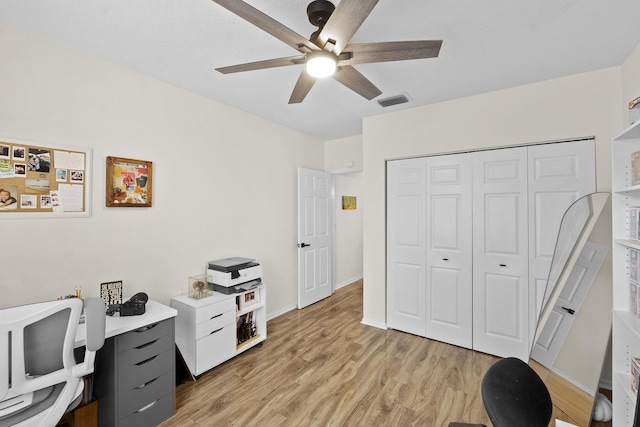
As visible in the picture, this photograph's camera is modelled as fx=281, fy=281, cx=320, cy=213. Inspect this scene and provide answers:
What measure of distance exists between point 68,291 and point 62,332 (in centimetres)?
94

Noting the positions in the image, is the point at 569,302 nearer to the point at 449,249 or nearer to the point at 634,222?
the point at 634,222

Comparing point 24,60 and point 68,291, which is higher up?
point 24,60

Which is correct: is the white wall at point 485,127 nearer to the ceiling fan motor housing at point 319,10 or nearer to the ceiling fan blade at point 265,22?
the ceiling fan motor housing at point 319,10

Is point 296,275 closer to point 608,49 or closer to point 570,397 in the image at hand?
point 570,397

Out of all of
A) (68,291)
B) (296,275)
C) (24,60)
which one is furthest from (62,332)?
(296,275)

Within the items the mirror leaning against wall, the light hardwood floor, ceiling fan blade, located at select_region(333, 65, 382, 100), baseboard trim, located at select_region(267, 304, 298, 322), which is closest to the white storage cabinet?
the mirror leaning against wall

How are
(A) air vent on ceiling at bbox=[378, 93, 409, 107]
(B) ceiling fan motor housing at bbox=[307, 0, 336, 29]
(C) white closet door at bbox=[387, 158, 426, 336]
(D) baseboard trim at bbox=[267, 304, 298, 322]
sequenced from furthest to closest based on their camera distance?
(D) baseboard trim at bbox=[267, 304, 298, 322] → (C) white closet door at bbox=[387, 158, 426, 336] → (A) air vent on ceiling at bbox=[378, 93, 409, 107] → (B) ceiling fan motor housing at bbox=[307, 0, 336, 29]

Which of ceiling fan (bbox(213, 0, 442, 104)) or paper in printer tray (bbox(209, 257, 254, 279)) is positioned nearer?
ceiling fan (bbox(213, 0, 442, 104))

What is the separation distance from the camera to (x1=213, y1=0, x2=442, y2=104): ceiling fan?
4.10 feet

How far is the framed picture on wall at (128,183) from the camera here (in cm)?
228

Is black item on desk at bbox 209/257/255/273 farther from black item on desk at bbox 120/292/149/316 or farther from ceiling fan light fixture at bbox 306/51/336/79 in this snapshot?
ceiling fan light fixture at bbox 306/51/336/79

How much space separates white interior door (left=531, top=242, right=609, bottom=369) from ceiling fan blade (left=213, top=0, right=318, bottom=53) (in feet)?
8.52

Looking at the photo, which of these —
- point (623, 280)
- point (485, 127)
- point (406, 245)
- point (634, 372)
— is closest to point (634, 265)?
point (623, 280)

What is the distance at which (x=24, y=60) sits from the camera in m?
1.89
